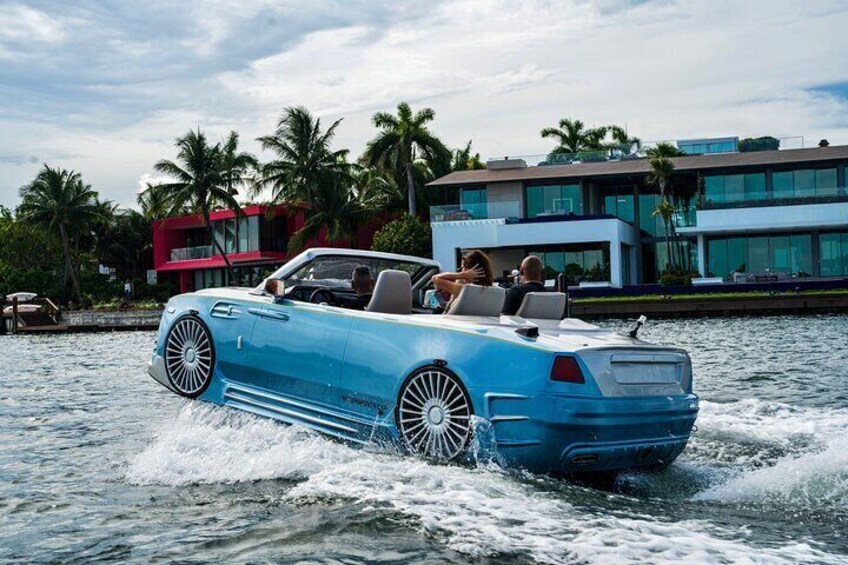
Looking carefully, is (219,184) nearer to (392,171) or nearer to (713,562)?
(392,171)

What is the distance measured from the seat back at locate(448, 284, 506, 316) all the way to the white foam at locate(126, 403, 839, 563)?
3.90 ft

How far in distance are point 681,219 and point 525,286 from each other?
162ft

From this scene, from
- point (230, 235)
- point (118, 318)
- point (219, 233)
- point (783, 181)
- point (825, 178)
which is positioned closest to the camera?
point (118, 318)

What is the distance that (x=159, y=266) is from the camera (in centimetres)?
7469

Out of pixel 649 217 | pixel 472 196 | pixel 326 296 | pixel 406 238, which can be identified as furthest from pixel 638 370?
pixel 649 217

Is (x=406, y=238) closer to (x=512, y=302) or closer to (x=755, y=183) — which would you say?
(x=755, y=183)

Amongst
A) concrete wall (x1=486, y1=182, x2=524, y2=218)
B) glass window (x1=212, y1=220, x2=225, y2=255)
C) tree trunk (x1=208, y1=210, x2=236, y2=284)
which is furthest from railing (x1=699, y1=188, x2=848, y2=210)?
glass window (x1=212, y1=220, x2=225, y2=255)

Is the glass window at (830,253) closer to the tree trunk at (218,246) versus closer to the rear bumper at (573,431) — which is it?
the tree trunk at (218,246)

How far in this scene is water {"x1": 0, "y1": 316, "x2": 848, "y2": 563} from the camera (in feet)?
Result: 15.9

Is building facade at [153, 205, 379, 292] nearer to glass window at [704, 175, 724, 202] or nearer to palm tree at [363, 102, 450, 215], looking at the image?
palm tree at [363, 102, 450, 215]

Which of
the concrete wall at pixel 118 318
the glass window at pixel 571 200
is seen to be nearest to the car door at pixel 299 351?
the concrete wall at pixel 118 318

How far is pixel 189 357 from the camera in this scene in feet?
26.6

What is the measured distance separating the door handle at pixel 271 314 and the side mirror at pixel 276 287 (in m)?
0.15

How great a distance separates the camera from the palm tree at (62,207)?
73.6 meters
